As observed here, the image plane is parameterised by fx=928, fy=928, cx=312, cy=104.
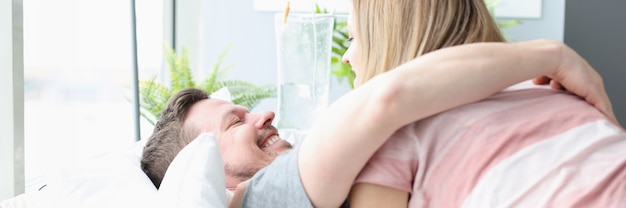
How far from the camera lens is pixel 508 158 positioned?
1.14 m

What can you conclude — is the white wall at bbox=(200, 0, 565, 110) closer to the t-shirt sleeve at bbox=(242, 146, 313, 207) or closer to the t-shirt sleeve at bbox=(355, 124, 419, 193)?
the t-shirt sleeve at bbox=(242, 146, 313, 207)

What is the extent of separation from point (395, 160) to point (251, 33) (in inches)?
142

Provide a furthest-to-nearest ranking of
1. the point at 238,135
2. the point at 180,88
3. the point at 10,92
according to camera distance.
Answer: the point at 180,88 → the point at 10,92 → the point at 238,135

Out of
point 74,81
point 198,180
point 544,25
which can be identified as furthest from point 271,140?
point 544,25

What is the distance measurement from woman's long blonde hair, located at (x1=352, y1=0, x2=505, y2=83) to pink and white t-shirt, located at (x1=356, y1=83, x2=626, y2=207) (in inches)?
5.0

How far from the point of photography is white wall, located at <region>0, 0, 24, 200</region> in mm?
2086

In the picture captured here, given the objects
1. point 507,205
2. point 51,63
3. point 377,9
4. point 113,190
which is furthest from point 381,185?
point 51,63

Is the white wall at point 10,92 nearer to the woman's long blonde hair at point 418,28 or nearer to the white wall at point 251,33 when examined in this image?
the woman's long blonde hair at point 418,28

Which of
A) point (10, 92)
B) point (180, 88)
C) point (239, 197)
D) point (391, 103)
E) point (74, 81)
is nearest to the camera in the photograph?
point (391, 103)

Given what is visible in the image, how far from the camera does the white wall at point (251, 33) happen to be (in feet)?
15.4

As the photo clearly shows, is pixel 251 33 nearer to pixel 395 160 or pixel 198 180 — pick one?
pixel 198 180

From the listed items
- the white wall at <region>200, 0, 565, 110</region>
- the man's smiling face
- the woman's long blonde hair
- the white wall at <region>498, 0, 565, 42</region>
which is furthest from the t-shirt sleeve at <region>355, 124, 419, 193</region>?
the white wall at <region>498, 0, 565, 42</region>

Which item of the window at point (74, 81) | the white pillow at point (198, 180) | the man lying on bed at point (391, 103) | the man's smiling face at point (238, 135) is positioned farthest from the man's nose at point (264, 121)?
the window at point (74, 81)

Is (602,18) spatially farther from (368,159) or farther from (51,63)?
(368,159)
